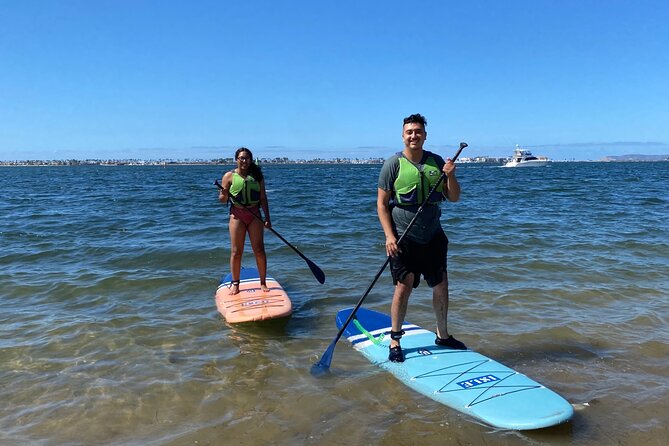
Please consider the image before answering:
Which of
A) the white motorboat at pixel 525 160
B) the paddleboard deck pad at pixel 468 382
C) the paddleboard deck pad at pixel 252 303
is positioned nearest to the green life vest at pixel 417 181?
the paddleboard deck pad at pixel 468 382

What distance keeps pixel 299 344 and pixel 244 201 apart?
215cm

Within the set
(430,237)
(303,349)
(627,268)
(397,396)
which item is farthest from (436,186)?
(627,268)

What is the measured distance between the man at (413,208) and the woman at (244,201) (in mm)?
2561

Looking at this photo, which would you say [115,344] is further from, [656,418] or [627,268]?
[627,268]

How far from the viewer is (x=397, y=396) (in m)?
4.14

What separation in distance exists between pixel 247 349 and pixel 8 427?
224 centimetres

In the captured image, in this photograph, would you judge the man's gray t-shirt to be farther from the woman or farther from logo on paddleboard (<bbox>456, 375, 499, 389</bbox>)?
the woman

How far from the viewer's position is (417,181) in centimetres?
419

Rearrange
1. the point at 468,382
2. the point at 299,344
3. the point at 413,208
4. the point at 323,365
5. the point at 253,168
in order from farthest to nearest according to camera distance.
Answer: the point at 253,168, the point at 299,344, the point at 323,365, the point at 413,208, the point at 468,382

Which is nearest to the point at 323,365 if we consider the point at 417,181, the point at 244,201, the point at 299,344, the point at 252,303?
the point at 299,344

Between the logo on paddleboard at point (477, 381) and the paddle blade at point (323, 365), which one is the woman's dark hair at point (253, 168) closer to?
the paddle blade at point (323, 365)

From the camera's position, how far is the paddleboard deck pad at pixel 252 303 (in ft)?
19.2

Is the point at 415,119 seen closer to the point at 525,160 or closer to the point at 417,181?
the point at 417,181

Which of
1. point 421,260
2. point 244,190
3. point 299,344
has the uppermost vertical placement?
point 244,190
